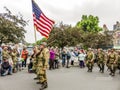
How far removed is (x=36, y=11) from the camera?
13.9 meters

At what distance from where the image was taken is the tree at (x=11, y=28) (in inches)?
1385

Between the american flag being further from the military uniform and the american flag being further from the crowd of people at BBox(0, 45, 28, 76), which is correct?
the military uniform

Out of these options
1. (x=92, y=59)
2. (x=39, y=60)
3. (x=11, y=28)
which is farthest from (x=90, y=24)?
(x=39, y=60)

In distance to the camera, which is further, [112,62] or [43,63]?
[112,62]

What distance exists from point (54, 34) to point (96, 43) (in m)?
13.6

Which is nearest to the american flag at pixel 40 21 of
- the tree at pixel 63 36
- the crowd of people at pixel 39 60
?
the crowd of people at pixel 39 60

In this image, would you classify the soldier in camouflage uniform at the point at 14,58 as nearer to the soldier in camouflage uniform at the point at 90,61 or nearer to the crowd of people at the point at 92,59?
the crowd of people at the point at 92,59

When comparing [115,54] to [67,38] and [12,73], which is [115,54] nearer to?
[12,73]

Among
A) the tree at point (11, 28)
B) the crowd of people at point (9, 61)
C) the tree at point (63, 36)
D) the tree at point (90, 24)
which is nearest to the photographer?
the crowd of people at point (9, 61)

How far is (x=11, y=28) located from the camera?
116 feet

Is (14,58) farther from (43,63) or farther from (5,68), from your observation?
(43,63)

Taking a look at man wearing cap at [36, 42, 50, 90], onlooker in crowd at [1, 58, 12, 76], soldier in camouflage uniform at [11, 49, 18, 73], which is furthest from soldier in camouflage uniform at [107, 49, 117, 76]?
man wearing cap at [36, 42, 50, 90]

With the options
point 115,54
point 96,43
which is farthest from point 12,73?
point 96,43

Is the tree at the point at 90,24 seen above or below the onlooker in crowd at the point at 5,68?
above
